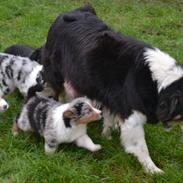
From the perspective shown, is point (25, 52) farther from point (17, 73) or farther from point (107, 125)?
point (107, 125)

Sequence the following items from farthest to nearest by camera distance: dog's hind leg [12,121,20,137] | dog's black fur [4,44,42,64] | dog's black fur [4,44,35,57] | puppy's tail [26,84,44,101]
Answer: dog's black fur [4,44,35,57] < dog's black fur [4,44,42,64] < puppy's tail [26,84,44,101] < dog's hind leg [12,121,20,137]

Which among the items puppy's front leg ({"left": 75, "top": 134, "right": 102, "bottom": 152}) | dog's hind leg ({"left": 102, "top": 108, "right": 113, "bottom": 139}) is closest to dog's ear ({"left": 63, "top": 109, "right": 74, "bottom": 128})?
puppy's front leg ({"left": 75, "top": 134, "right": 102, "bottom": 152})

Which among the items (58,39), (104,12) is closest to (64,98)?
(58,39)

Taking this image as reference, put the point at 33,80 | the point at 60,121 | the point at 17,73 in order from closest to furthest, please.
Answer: the point at 60,121
the point at 33,80
the point at 17,73

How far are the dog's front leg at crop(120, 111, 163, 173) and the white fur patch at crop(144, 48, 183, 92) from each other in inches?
18.1

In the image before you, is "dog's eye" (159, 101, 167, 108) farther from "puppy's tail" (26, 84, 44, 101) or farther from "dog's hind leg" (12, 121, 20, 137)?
"puppy's tail" (26, 84, 44, 101)

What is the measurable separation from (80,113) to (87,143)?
405 millimetres

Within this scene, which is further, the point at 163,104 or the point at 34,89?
the point at 34,89

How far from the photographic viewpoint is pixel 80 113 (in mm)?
5070

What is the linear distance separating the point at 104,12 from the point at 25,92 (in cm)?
500

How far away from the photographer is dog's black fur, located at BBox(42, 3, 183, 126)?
4.87 metres

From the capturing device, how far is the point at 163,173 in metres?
4.96

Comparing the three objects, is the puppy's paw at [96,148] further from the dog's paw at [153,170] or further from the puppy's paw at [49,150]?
→ the dog's paw at [153,170]

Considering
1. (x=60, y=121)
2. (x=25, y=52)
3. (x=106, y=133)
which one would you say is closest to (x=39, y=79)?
(x=25, y=52)
